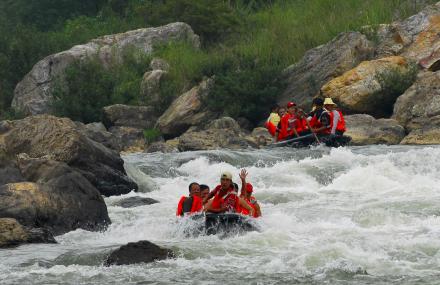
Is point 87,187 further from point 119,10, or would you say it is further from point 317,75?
point 119,10

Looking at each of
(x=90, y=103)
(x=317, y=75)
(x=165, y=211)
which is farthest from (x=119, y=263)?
(x=90, y=103)

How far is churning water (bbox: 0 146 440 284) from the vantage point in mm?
10094

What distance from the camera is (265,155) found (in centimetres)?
1933

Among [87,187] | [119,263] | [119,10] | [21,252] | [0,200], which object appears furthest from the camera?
[119,10]

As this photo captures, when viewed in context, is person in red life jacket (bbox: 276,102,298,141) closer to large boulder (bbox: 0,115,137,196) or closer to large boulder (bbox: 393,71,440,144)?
large boulder (bbox: 393,71,440,144)

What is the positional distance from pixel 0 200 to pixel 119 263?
2866mm

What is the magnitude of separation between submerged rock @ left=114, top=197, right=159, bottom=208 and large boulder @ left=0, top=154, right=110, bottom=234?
135cm

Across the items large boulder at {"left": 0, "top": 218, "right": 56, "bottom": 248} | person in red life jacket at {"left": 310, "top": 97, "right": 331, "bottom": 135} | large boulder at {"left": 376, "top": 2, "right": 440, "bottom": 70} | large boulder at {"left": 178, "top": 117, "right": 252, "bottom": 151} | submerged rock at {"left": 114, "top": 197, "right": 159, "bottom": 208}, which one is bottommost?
large boulder at {"left": 178, "top": 117, "right": 252, "bottom": 151}

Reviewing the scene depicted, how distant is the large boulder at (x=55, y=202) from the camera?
12781 mm

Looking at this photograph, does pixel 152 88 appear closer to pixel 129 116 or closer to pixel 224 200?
pixel 129 116

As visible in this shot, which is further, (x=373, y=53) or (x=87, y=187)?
(x=373, y=53)

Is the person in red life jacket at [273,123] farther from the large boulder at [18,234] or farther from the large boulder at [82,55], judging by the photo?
the large boulder at [82,55]

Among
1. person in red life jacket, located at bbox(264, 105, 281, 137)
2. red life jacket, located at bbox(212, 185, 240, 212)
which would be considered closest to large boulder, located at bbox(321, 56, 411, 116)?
person in red life jacket, located at bbox(264, 105, 281, 137)

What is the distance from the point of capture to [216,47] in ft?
106
